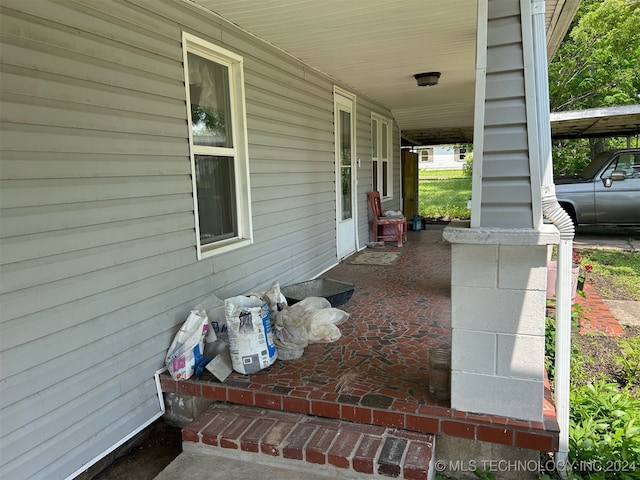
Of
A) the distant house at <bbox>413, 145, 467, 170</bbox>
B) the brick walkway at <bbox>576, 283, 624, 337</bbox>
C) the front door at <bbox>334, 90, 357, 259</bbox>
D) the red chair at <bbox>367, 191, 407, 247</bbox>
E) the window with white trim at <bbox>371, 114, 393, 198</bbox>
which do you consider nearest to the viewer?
the brick walkway at <bbox>576, 283, 624, 337</bbox>

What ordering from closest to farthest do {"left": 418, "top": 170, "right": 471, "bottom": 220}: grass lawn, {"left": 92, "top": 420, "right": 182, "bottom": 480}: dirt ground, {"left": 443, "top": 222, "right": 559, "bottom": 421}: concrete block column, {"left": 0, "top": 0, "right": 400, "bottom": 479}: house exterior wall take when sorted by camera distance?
{"left": 0, "top": 0, "right": 400, "bottom": 479}: house exterior wall → {"left": 443, "top": 222, "right": 559, "bottom": 421}: concrete block column → {"left": 92, "top": 420, "right": 182, "bottom": 480}: dirt ground → {"left": 418, "top": 170, "right": 471, "bottom": 220}: grass lawn

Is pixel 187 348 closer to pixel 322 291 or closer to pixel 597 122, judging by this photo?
pixel 322 291

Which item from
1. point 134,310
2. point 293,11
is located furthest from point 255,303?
point 293,11

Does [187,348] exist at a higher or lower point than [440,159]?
lower

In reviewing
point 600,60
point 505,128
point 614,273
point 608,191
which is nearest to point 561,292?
point 505,128

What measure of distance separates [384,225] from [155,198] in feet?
16.9

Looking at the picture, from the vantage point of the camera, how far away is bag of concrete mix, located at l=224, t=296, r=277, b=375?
8.26 feet

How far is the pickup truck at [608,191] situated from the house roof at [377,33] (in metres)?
3.24

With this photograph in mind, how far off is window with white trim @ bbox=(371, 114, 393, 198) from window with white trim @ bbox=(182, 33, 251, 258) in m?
4.20

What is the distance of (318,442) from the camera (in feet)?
6.75

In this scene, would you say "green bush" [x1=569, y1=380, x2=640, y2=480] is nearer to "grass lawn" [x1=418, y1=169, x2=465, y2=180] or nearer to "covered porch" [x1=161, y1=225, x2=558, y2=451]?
"covered porch" [x1=161, y1=225, x2=558, y2=451]

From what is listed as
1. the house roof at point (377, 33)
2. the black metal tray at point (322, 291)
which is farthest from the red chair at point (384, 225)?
the black metal tray at point (322, 291)

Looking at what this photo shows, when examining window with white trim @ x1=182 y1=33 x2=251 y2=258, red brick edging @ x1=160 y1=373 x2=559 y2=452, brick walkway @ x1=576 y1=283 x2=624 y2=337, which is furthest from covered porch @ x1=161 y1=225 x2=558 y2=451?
brick walkway @ x1=576 y1=283 x2=624 y2=337

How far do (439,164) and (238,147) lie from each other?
111 feet
